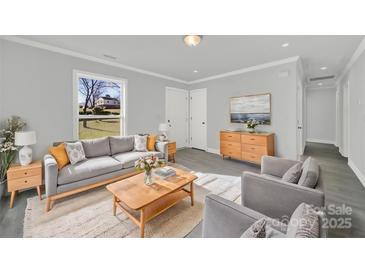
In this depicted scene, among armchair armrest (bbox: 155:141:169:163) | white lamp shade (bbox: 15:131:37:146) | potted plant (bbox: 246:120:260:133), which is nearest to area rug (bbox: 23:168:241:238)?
white lamp shade (bbox: 15:131:37:146)

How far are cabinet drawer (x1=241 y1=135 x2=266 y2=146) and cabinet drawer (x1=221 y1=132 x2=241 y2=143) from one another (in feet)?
0.44

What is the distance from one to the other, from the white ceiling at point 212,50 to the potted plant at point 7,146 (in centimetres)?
141

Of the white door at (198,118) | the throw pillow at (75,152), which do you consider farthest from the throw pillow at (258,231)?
the white door at (198,118)

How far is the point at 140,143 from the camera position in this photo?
362 cm

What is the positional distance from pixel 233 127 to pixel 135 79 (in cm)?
306

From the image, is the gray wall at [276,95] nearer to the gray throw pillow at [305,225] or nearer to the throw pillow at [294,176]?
the throw pillow at [294,176]

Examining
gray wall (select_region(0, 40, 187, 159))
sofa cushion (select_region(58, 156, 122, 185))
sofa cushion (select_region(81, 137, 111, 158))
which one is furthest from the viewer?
sofa cushion (select_region(81, 137, 111, 158))

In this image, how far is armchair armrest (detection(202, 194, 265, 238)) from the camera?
41.3 inches

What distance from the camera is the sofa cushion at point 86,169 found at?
223 cm

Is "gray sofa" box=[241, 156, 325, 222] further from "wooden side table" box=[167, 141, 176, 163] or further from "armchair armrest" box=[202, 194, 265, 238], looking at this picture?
"wooden side table" box=[167, 141, 176, 163]

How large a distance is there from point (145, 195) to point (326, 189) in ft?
9.78

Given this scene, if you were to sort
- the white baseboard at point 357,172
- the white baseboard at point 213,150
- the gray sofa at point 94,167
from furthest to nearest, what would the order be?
1. the white baseboard at point 213,150
2. the white baseboard at point 357,172
3. the gray sofa at point 94,167

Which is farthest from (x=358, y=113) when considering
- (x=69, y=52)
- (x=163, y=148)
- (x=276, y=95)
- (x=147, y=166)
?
(x=69, y=52)

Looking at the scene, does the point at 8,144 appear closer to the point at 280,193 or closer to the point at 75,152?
the point at 75,152
